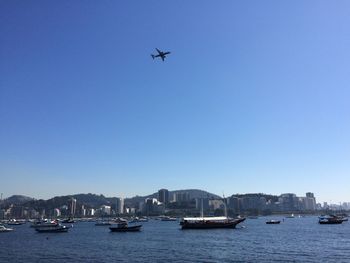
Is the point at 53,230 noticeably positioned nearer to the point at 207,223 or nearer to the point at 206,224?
the point at 206,224

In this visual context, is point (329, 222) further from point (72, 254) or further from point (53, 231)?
point (72, 254)

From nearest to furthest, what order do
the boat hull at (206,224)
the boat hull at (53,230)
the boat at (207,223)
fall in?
the boat hull at (53,230) < the boat hull at (206,224) < the boat at (207,223)

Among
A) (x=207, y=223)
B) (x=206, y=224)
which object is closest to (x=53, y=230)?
(x=206, y=224)

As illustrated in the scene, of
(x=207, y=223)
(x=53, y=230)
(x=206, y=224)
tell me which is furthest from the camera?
(x=207, y=223)

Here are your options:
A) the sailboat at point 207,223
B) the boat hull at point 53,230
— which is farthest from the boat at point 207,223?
the boat hull at point 53,230

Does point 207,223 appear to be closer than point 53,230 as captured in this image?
No

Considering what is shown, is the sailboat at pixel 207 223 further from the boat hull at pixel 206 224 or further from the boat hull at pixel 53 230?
the boat hull at pixel 53 230

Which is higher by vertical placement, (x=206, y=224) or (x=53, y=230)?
(x=206, y=224)

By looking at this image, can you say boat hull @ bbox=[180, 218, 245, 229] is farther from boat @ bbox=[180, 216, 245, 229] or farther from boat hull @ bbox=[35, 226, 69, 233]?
boat hull @ bbox=[35, 226, 69, 233]

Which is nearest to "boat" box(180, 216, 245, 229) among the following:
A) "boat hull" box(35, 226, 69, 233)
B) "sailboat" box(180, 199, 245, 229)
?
"sailboat" box(180, 199, 245, 229)

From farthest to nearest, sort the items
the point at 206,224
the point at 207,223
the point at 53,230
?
1. the point at 207,223
2. the point at 206,224
3. the point at 53,230

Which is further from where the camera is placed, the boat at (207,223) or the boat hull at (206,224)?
the boat at (207,223)

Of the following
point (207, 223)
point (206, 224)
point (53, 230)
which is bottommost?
point (53, 230)
